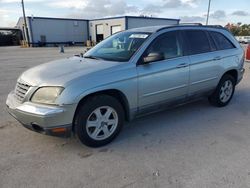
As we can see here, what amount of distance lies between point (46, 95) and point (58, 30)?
4315 centimetres

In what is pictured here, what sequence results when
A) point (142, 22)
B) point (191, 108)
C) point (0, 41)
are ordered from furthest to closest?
point (0, 41) → point (142, 22) → point (191, 108)

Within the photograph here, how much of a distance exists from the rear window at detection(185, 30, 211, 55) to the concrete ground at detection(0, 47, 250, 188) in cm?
134

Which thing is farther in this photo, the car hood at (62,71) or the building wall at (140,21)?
the building wall at (140,21)

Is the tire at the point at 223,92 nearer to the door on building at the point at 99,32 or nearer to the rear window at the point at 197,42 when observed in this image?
the rear window at the point at 197,42

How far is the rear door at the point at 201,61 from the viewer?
4.44 meters

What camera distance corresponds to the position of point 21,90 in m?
3.39

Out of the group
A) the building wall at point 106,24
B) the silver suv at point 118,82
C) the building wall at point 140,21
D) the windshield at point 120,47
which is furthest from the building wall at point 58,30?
the silver suv at point 118,82

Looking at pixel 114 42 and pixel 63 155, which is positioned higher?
pixel 114 42

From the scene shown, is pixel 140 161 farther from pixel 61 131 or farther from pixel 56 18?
pixel 56 18

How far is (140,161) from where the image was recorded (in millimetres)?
3154

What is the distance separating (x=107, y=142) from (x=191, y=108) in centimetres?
244

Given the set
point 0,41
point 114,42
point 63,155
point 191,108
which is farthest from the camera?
point 0,41

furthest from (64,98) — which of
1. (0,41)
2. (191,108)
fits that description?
(0,41)

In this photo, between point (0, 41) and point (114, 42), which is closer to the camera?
point (114, 42)
